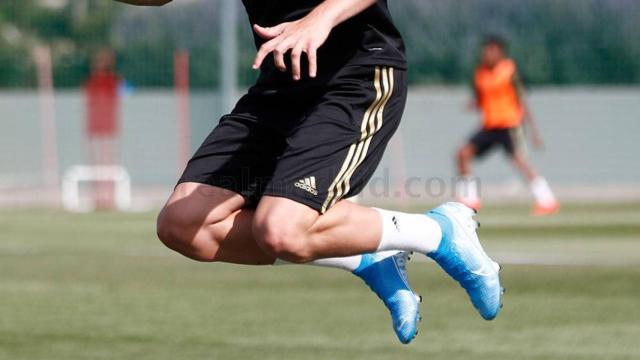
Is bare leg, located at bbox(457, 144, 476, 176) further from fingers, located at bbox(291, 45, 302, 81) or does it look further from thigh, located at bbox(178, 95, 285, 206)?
fingers, located at bbox(291, 45, 302, 81)

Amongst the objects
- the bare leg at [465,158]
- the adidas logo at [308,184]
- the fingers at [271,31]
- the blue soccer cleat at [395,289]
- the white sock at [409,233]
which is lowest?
the bare leg at [465,158]

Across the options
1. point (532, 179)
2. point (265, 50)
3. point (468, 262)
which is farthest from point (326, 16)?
point (532, 179)

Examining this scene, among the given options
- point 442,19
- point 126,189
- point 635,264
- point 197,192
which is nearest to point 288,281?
point 635,264

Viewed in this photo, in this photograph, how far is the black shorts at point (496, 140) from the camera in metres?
17.9

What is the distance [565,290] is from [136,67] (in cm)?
1838

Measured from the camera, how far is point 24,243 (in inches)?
515

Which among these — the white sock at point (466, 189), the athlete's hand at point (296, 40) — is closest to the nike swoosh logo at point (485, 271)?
the athlete's hand at point (296, 40)

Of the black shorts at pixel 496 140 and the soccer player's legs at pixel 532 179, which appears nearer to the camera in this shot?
the soccer player's legs at pixel 532 179

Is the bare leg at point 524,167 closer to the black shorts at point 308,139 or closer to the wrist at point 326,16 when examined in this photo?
the black shorts at point 308,139

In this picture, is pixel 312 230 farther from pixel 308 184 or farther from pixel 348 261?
pixel 348 261

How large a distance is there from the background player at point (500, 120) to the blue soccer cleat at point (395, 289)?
11.2 meters

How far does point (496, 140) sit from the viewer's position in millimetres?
17969

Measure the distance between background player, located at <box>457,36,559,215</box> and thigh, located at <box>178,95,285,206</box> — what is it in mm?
11562

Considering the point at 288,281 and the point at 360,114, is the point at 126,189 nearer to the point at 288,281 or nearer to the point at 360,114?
the point at 288,281
